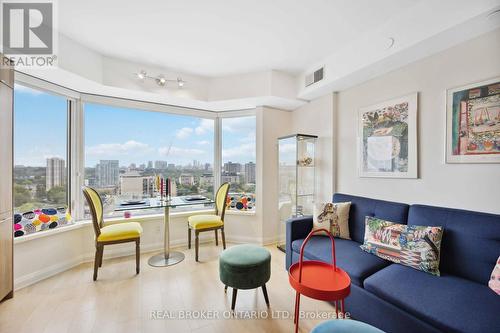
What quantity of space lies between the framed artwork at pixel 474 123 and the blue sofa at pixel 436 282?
0.50m

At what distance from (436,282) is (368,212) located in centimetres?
86

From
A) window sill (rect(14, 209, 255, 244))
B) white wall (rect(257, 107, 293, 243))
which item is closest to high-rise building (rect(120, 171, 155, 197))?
window sill (rect(14, 209, 255, 244))

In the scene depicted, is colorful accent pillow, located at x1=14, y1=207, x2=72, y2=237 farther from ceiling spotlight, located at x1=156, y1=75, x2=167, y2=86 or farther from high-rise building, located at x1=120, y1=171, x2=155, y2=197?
ceiling spotlight, located at x1=156, y1=75, x2=167, y2=86

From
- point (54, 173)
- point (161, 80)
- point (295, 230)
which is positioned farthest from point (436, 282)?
point (54, 173)

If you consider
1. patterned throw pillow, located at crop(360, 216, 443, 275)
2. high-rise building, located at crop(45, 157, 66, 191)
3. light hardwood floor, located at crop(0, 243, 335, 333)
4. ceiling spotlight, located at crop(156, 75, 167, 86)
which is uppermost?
ceiling spotlight, located at crop(156, 75, 167, 86)

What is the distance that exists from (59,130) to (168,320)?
2.75 m

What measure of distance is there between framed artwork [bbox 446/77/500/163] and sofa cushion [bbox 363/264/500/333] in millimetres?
1017

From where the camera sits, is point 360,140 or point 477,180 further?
point 360,140

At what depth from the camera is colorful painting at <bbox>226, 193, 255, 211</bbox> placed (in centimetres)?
372

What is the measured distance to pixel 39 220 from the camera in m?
2.45

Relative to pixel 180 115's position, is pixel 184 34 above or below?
above

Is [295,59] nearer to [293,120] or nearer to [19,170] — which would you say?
[293,120]

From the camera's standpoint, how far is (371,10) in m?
1.93

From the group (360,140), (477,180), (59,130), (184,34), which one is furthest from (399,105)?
(59,130)
